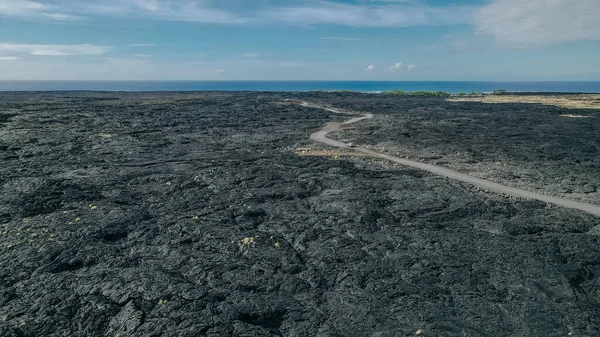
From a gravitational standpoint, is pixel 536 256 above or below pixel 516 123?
below

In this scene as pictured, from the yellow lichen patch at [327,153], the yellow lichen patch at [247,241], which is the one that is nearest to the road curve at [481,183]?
the yellow lichen patch at [327,153]

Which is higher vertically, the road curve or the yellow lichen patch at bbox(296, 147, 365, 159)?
the yellow lichen patch at bbox(296, 147, 365, 159)

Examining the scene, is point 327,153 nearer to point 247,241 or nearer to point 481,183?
point 481,183

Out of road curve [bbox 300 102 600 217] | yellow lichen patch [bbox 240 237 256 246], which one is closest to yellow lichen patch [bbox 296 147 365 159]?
road curve [bbox 300 102 600 217]

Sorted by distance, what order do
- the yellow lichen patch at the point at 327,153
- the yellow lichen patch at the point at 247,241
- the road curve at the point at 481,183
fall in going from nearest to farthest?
the yellow lichen patch at the point at 247,241, the road curve at the point at 481,183, the yellow lichen patch at the point at 327,153

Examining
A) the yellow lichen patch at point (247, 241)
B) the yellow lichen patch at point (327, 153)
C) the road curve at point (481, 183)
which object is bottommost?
the yellow lichen patch at point (247, 241)

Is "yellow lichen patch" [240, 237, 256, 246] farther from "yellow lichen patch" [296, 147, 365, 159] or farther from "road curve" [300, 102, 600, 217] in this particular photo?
"yellow lichen patch" [296, 147, 365, 159]

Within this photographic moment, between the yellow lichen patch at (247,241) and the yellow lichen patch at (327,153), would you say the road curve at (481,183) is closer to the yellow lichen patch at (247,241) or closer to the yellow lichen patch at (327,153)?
the yellow lichen patch at (327,153)

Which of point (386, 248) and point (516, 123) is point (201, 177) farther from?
point (516, 123)

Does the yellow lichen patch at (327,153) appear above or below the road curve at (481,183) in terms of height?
above

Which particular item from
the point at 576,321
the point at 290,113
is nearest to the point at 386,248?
the point at 576,321

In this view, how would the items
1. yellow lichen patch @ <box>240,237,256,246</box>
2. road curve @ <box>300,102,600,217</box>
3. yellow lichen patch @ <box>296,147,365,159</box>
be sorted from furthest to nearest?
1. yellow lichen patch @ <box>296,147,365,159</box>
2. road curve @ <box>300,102,600,217</box>
3. yellow lichen patch @ <box>240,237,256,246</box>
